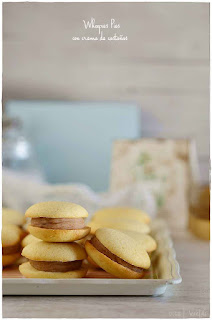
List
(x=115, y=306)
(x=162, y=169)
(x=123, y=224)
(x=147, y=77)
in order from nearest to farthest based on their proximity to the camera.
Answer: (x=115, y=306) < (x=123, y=224) < (x=162, y=169) < (x=147, y=77)

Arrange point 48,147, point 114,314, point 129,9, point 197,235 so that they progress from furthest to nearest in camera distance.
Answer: point 48,147 → point 197,235 → point 129,9 → point 114,314

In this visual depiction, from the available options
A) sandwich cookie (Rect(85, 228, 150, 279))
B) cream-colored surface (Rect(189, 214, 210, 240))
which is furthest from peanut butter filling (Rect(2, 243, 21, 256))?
cream-colored surface (Rect(189, 214, 210, 240))

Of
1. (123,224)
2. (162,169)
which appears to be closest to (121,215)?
(123,224)

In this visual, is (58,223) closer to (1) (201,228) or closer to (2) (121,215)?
(2) (121,215)

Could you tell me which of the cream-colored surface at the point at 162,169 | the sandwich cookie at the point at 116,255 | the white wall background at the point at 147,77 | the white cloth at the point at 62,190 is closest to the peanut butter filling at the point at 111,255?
the sandwich cookie at the point at 116,255

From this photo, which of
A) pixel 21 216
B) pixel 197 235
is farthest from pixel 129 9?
pixel 197 235

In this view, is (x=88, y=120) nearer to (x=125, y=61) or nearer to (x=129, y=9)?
(x=125, y=61)
